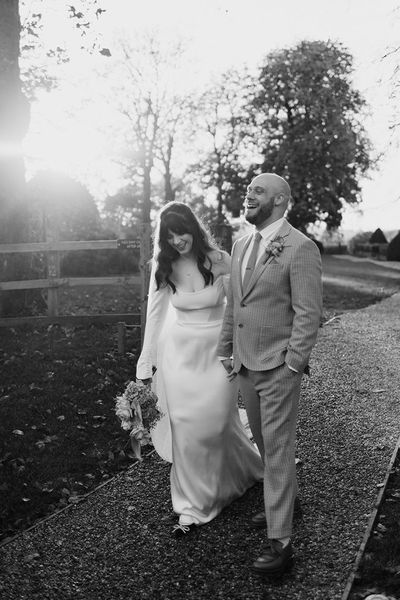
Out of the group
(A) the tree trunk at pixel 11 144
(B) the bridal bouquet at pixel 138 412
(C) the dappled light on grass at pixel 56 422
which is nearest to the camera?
(B) the bridal bouquet at pixel 138 412

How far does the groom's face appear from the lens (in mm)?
4379

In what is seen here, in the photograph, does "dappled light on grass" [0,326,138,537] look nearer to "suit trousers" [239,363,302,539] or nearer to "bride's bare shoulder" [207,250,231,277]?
"suit trousers" [239,363,302,539]

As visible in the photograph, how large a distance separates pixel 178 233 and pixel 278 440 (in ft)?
5.53

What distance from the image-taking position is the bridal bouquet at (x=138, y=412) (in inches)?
200

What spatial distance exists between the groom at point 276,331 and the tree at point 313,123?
33.8m

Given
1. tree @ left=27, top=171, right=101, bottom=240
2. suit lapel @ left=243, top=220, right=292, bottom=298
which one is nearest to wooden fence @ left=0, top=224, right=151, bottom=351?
suit lapel @ left=243, top=220, right=292, bottom=298

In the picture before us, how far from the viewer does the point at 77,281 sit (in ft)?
39.0

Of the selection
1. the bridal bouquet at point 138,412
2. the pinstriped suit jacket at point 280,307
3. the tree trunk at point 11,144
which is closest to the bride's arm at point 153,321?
the bridal bouquet at point 138,412

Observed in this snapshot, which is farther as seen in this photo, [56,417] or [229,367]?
[56,417]

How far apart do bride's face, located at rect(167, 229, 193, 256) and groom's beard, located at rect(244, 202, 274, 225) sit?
80 cm

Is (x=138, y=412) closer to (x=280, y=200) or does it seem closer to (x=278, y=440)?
(x=278, y=440)

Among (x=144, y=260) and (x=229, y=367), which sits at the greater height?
(x=144, y=260)

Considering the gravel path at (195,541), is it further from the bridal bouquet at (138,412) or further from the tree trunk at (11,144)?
the tree trunk at (11,144)

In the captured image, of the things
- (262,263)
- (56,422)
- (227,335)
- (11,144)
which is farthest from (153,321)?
(11,144)
